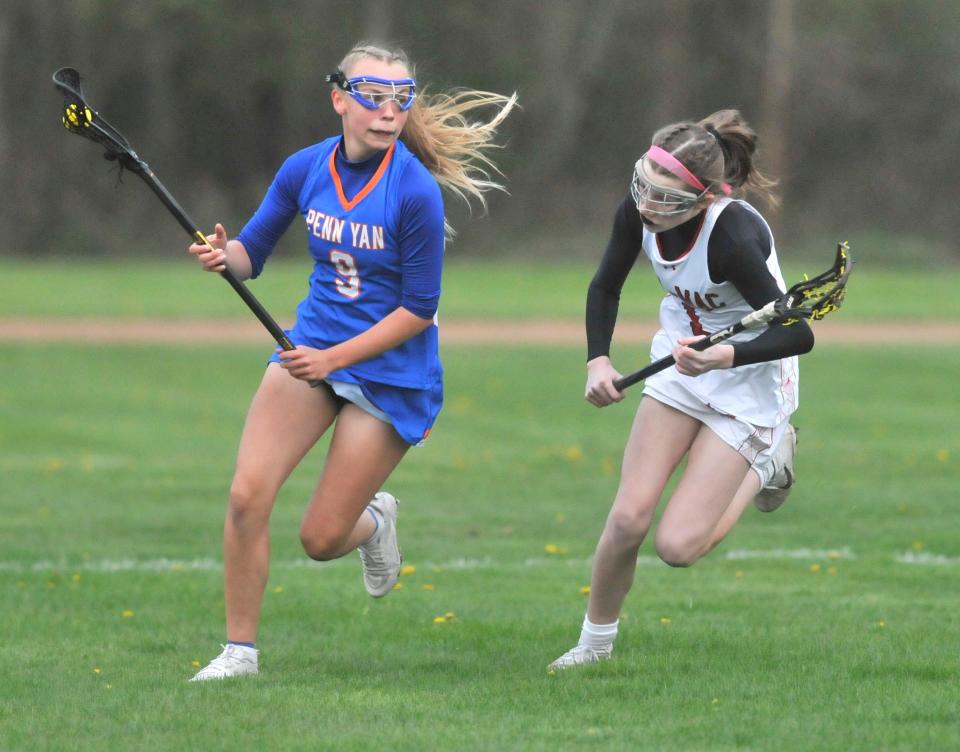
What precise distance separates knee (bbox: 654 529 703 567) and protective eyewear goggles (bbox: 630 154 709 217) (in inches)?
45.3

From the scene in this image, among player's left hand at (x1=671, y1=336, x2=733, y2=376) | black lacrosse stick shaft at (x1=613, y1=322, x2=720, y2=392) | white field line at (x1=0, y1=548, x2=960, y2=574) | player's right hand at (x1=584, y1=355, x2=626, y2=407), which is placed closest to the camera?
player's left hand at (x1=671, y1=336, x2=733, y2=376)

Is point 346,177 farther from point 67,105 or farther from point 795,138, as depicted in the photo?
point 795,138

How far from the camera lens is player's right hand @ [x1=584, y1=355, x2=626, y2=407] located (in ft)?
19.2

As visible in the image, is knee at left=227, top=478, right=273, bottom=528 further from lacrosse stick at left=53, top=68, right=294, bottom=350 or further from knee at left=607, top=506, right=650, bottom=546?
knee at left=607, top=506, right=650, bottom=546

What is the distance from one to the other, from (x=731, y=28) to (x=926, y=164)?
682 centimetres

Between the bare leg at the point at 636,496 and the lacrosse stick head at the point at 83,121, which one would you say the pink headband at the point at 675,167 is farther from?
the lacrosse stick head at the point at 83,121

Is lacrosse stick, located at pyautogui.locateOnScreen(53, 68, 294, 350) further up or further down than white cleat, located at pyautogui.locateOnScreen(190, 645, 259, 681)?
further up

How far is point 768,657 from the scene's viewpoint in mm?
6211

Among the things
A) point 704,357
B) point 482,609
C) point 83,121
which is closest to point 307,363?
point 83,121

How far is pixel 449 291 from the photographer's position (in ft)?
99.8

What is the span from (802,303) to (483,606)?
8.32 ft

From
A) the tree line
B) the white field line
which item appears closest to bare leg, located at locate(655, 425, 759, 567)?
the white field line

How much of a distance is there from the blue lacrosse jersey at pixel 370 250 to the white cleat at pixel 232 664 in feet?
3.31

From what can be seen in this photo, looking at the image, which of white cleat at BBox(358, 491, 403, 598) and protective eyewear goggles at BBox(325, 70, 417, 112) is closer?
protective eyewear goggles at BBox(325, 70, 417, 112)
